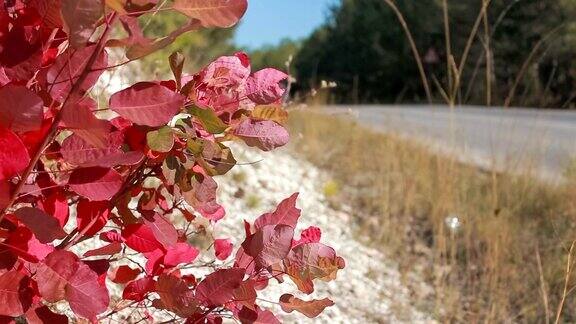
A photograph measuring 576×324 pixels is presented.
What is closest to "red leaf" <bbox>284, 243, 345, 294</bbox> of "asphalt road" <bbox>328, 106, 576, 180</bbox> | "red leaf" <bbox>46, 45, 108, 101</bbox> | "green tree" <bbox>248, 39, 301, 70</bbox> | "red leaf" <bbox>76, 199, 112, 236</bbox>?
"red leaf" <bbox>76, 199, 112, 236</bbox>

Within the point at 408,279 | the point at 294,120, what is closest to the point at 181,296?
the point at 408,279

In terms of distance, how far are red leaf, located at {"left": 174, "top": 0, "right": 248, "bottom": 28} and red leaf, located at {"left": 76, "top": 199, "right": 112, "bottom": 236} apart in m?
0.32

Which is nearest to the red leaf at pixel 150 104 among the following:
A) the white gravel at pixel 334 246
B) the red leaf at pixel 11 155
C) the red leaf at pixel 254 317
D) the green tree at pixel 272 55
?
the red leaf at pixel 11 155

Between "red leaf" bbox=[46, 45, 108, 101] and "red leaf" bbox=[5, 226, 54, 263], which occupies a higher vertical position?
"red leaf" bbox=[46, 45, 108, 101]

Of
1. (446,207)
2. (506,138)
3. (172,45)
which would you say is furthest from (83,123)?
(506,138)

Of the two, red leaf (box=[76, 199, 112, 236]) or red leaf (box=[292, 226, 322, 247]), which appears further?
red leaf (box=[292, 226, 322, 247])

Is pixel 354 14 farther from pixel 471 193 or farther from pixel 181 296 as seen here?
pixel 181 296

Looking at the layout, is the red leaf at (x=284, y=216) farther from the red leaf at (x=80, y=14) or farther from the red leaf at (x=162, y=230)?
the red leaf at (x=80, y=14)

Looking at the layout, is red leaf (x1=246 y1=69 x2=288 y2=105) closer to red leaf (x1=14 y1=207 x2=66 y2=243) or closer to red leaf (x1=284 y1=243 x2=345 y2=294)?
red leaf (x1=284 y1=243 x2=345 y2=294)

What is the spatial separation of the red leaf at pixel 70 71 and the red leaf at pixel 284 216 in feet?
1.10

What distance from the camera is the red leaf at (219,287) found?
968 mm

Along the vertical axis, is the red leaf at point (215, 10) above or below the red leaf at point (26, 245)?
above

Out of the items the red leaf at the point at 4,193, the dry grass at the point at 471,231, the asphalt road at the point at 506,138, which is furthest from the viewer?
the asphalt road at the point at 506,138

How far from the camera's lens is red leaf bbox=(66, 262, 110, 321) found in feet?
2.90
